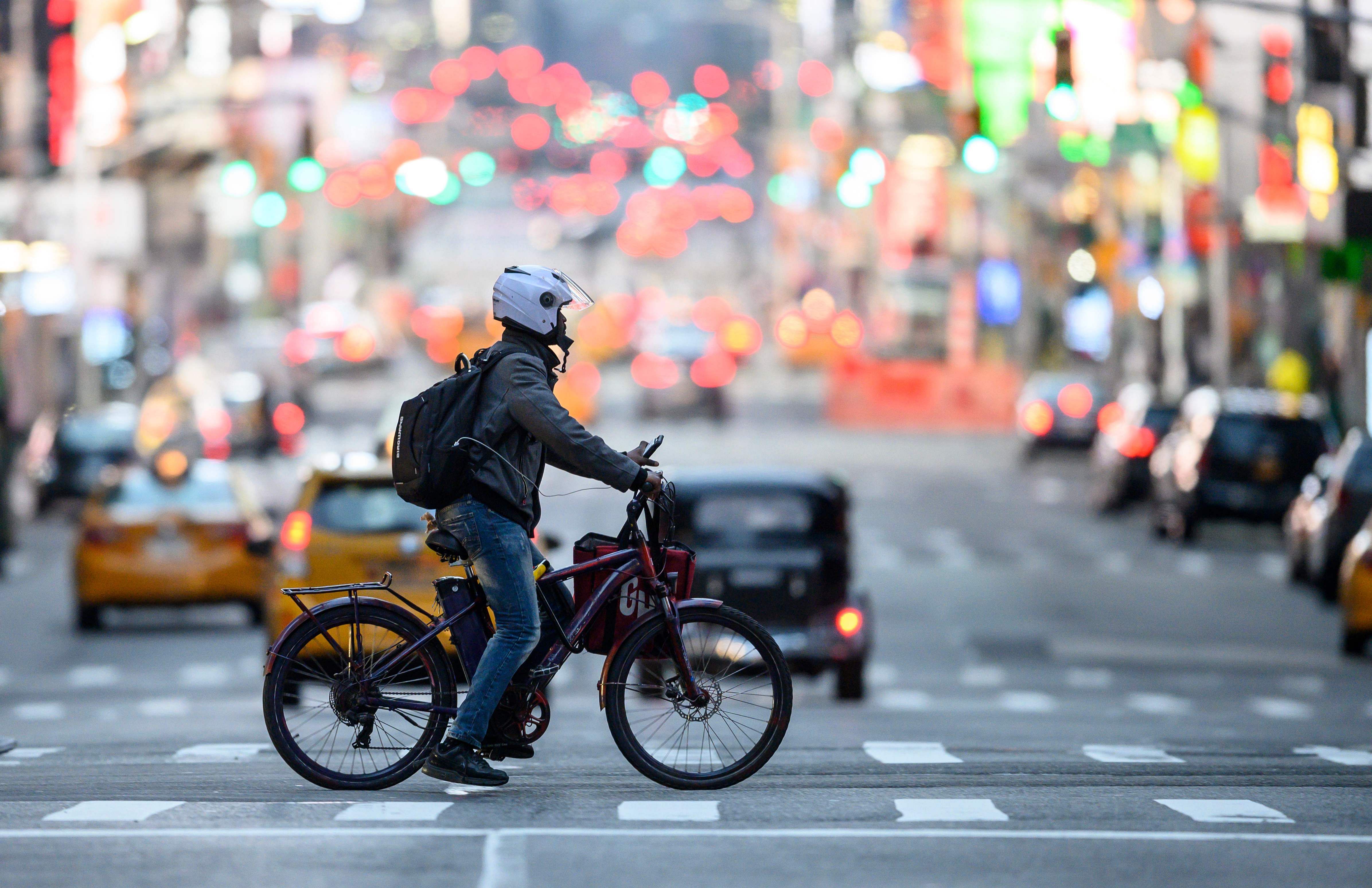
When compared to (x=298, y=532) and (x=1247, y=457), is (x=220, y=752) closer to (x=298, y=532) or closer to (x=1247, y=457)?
(x=298, y=532)

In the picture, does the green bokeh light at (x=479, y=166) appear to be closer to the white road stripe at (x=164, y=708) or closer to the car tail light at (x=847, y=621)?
the white road stripe at (x=164, y=708)

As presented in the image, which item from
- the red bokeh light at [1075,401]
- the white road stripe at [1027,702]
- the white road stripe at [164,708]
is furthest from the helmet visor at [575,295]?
the red bokeh light at [1075,401]

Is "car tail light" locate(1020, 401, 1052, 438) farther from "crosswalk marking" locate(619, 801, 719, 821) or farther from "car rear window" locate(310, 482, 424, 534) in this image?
"crosswalk marking" locate(619, 801, 719, 821)

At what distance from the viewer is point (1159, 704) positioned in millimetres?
18250

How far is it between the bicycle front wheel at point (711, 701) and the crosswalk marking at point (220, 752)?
7.47ft

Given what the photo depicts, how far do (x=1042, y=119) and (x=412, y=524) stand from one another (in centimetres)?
4613

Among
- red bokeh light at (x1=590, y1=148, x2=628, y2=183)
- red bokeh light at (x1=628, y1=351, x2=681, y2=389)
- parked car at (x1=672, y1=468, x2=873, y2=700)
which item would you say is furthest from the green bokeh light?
red bokeh light at (x1=590, y1=148, x2=628, y2=183)

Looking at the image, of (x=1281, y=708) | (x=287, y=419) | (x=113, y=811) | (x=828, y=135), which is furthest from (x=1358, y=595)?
(x=828, y=135)

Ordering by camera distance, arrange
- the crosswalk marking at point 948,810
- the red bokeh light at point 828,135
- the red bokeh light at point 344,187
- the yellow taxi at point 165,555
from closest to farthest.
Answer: the crosswalk marking at point 948,810, the yellow taxi at point 165,555, the red bokeh light at point 344,187, the red bokeh light at point 828,135

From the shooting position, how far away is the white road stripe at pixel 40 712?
16.2 m

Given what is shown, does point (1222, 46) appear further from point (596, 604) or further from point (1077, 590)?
point (596, 604)

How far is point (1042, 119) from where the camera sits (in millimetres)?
60531

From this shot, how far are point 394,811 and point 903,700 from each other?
31.8ft

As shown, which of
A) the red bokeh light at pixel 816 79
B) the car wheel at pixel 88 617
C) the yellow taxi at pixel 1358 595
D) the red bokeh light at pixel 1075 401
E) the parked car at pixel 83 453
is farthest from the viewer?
the red bokeh light at pixel 816 79
